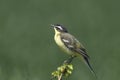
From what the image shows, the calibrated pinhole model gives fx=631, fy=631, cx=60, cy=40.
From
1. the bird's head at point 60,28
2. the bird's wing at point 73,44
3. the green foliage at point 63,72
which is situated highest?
the bird's head at point 60,28

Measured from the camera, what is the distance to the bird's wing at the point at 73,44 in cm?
814

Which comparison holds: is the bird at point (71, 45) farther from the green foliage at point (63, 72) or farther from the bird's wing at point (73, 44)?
the green foliage at point (63, 72)

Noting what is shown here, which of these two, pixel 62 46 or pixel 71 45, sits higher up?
pixel 62 46

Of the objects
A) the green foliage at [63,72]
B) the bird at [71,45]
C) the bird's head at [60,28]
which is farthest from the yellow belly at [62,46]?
the green foliage at [63,72]

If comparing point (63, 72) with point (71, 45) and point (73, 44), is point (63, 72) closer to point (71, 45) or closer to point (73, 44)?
point (73, 44)

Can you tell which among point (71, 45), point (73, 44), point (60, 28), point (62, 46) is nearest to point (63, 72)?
point (73, 44)

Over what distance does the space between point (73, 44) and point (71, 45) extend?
11cm

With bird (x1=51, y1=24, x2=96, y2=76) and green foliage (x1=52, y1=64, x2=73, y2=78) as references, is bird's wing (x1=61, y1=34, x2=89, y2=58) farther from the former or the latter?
green foliage (x1=52, y1=64, x2=73, y2=78)

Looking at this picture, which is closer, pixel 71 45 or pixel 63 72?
pixel 63 72

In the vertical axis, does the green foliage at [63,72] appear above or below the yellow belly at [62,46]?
below

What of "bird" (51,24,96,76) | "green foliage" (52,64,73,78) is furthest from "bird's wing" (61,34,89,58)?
"green foliage" (52,64,73,78)

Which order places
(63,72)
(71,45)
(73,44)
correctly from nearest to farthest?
(63,72) → (73,44) → (71,45)

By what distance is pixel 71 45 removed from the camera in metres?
8.45

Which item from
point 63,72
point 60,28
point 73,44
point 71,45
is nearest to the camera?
point 63,72
